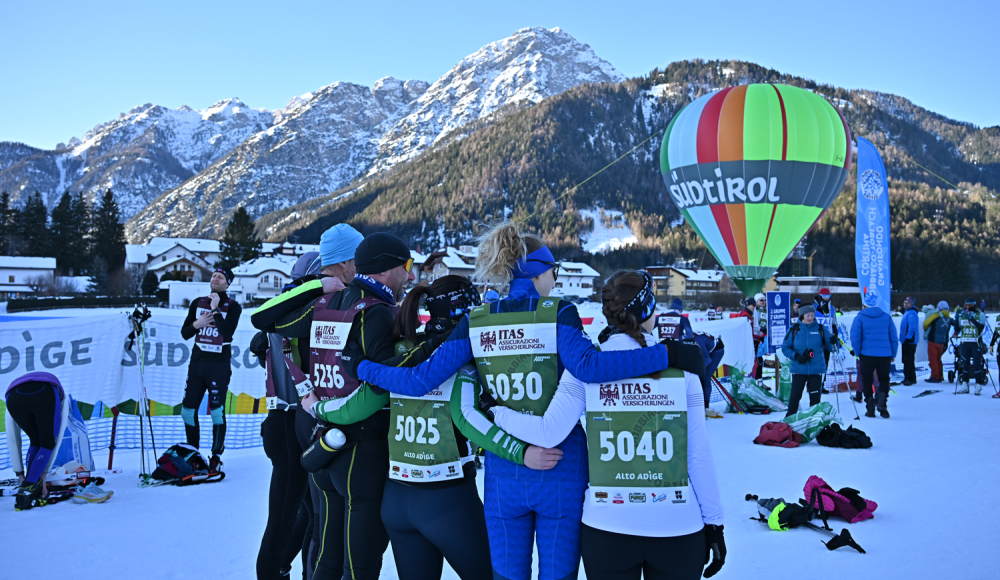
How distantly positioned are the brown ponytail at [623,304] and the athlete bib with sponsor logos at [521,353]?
0.21m

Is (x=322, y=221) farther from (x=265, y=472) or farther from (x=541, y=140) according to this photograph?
(x=265, y=472)

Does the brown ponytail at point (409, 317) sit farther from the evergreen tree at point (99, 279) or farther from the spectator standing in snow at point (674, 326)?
the evergreen tree at point (99, 279)

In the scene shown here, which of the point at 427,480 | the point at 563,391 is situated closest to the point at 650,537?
the point at 563,391

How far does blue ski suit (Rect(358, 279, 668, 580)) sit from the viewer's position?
7.14 ft

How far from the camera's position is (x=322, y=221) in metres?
144

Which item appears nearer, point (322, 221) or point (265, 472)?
point (265, 472)

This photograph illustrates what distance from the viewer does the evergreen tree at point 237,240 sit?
67.4 metres

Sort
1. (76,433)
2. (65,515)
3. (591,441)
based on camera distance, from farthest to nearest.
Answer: (76,433), (65,515), (591,441)

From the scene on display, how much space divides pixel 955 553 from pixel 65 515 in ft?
20.1

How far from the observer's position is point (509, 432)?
7.39 feet

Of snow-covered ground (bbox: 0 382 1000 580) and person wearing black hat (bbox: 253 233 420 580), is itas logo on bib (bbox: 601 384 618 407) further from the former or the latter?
snow-covered ground (bbox: 0 382 1000 580)

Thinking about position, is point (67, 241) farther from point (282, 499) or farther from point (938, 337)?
point (282, 499)

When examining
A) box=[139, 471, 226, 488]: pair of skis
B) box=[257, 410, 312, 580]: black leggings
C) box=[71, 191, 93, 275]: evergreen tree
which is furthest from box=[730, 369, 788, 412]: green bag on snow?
box=[71, 191, 93, 275]: evergreen tree

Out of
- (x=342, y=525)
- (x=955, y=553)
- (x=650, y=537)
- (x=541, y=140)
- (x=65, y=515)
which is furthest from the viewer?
(x=541, y=140)
